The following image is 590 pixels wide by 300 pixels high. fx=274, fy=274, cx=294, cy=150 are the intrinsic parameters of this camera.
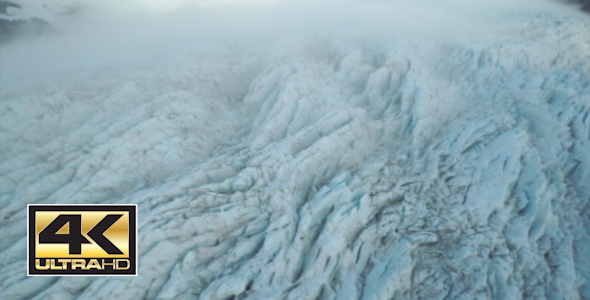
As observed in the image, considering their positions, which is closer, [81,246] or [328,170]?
[81,246]

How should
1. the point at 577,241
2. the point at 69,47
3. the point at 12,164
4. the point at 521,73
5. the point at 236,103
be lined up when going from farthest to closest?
the point at 69,47 → the point at 236,103 → the point at 521,73 → the point at 12,164 → the point at 577,241

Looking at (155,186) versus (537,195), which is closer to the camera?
(537,195)

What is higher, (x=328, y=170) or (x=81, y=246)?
(x=328, y=170)

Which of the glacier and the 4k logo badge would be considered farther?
the glacier

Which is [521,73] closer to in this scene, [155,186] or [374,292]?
[374,292]

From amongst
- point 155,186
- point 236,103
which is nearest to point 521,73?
point 236,103
